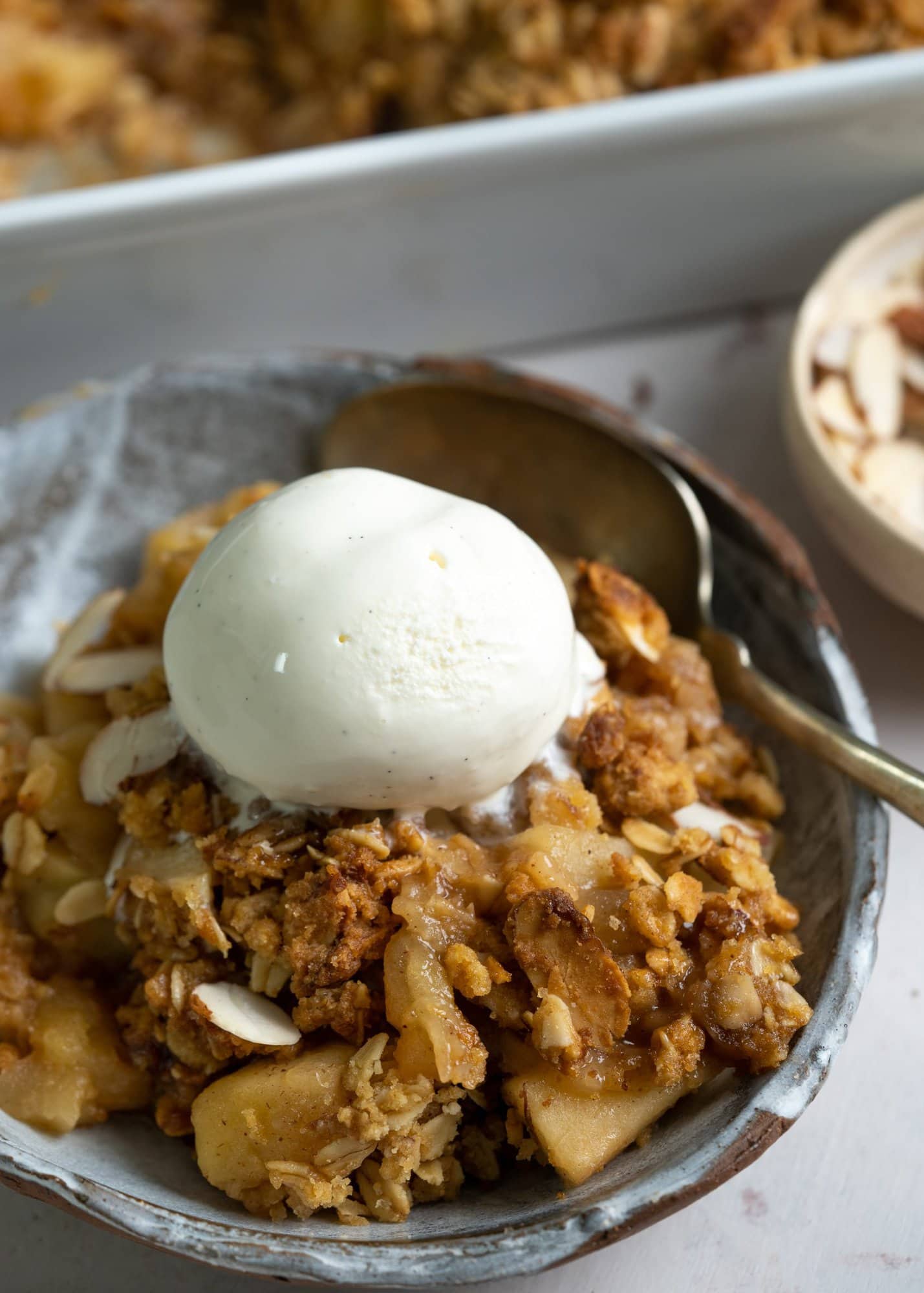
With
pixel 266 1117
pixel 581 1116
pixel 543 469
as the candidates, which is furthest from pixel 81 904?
pixel 543 469

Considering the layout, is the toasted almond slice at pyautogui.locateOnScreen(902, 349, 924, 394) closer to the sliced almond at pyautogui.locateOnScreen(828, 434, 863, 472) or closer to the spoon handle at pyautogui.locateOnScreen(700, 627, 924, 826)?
the sliced almond at pyautogui.locateOnScreen(828, 434, 863, 472)

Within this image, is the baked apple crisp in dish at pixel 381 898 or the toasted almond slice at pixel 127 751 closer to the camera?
the baked apple crisp in dish at pixel 381 898

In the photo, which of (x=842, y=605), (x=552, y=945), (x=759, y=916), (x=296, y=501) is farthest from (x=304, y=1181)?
(x=842, y=605)

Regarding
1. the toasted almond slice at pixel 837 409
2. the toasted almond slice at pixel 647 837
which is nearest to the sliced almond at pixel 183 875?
the toasted almond slice at pixel 647 837

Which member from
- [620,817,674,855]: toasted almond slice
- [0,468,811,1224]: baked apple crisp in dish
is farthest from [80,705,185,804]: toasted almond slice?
[620,817,674,855]: toasted almond slice

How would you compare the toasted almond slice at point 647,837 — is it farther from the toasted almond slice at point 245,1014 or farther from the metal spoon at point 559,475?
the toasted almond slice at point 245,1014

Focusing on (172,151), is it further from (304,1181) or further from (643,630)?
→ (304,1181)
